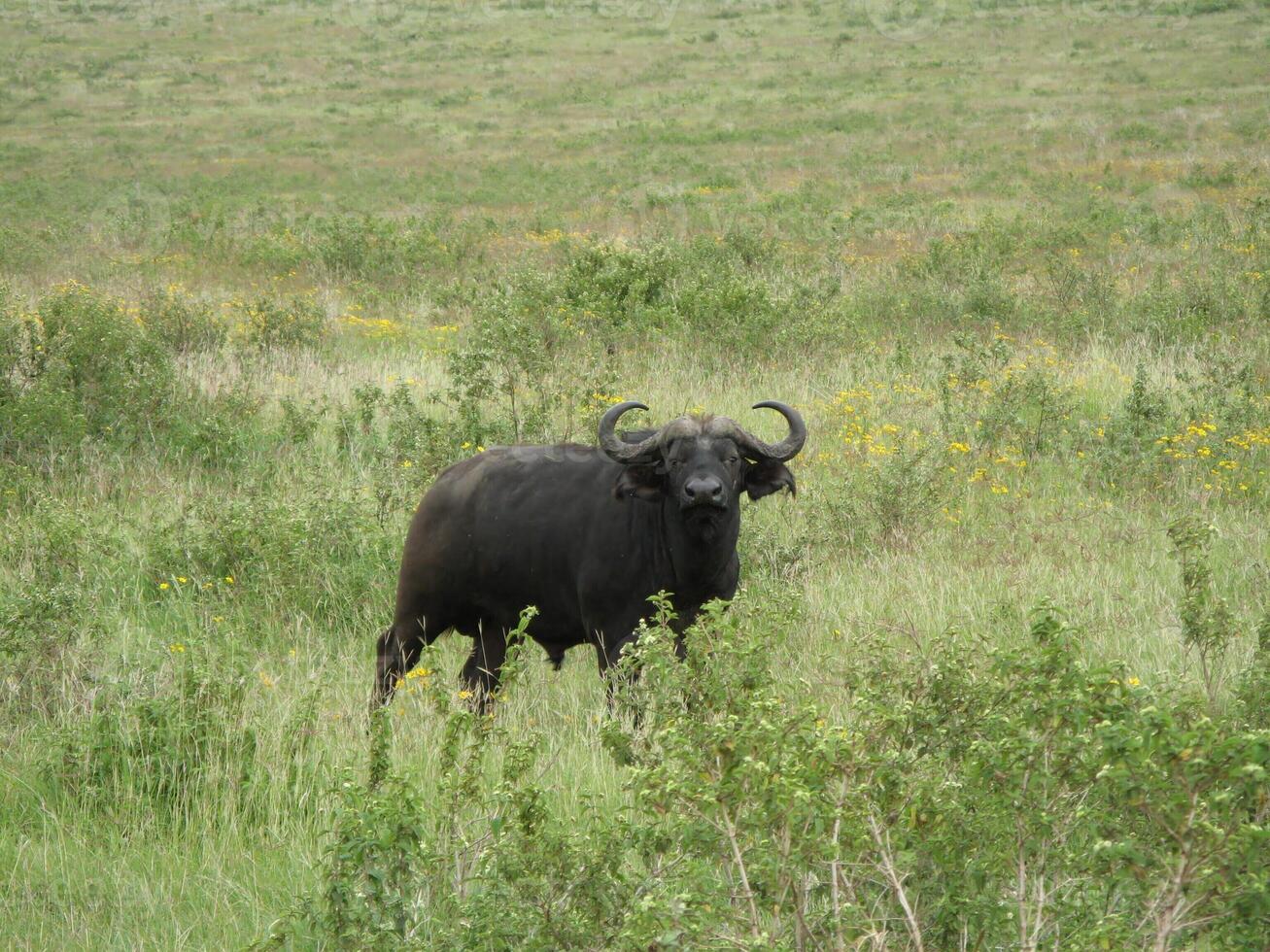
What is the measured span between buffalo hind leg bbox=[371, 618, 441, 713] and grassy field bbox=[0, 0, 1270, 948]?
24 centimetres

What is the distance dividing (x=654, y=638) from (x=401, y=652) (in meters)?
2.87

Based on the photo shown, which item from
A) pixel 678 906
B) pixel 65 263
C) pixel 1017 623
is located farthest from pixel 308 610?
pixel 65 263

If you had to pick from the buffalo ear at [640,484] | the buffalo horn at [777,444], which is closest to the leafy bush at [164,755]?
the buffalo ear at [640,484]

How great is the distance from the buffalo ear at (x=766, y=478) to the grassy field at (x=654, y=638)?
59cm

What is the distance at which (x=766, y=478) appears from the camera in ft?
21.3

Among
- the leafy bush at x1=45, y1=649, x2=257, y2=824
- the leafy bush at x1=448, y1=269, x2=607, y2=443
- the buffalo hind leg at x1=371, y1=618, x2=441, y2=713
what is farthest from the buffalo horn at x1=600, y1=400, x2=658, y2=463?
the leafy bush at x1=448, y1=269, x2=607, y2=443

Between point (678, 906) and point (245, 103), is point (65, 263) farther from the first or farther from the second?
point (245, 103)

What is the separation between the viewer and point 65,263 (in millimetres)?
19719

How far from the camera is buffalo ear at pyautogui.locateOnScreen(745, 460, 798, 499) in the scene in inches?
254

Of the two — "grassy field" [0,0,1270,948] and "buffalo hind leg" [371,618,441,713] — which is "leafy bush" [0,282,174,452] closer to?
"grassy field" [0,0,1270,948]

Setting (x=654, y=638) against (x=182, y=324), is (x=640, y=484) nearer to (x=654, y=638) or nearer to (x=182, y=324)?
(x=654, y=638)

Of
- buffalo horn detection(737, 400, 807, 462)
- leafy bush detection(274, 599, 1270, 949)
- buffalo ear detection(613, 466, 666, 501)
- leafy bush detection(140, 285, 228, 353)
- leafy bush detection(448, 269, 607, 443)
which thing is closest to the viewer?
leafy bush detection(274, 599, 1270, 949)

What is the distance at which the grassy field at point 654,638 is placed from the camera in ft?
11.1

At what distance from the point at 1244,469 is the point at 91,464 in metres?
8.19
